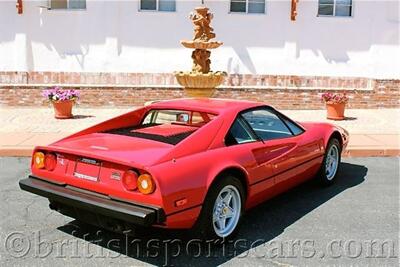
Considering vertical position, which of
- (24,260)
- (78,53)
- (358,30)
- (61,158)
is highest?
(358,30)

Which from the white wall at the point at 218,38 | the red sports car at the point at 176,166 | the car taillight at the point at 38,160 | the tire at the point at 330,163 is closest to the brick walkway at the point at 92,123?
the tire at the point at 330,163

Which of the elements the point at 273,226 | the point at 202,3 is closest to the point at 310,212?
the point at 273,226

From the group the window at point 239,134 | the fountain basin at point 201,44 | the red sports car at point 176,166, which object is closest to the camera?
the red sports car at point 176,166

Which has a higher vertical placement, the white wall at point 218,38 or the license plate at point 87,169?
the white wall at point 218,38

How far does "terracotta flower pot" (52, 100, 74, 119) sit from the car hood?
686 cm

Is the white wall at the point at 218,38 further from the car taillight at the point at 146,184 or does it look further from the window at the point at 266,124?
the car taillight at the point at 146,184

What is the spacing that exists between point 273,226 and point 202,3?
11987 mm

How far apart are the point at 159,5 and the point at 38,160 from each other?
12380 millimetres

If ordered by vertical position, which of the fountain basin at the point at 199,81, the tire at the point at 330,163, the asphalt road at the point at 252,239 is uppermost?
the fountain basin at the point at 199,81

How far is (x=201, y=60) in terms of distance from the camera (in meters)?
10.3

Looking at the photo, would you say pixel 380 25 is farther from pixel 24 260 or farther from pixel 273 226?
pixel 24 260

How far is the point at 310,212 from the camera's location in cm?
490

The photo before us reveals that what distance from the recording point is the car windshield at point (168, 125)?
4277 millimetres

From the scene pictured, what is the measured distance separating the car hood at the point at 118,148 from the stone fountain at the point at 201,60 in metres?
5.84
